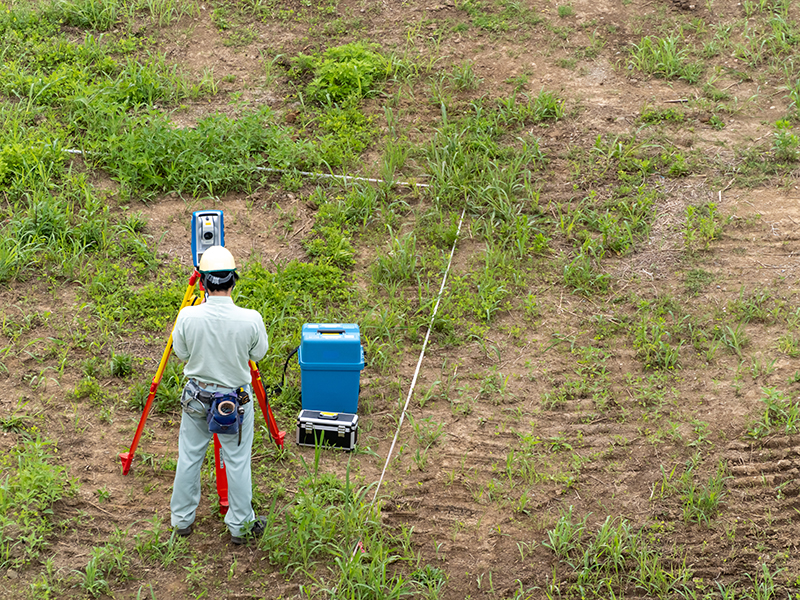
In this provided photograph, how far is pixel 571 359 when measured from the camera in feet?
21.5

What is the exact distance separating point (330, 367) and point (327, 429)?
42 centimetres

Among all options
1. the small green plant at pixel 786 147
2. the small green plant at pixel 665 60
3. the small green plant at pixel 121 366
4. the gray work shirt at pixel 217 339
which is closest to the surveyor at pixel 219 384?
the gray work shirt at pixel 217 339

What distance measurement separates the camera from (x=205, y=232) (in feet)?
16.9

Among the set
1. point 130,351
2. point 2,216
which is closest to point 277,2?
point 2,216

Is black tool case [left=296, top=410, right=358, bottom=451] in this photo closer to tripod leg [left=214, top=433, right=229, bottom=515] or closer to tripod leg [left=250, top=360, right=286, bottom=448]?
tripod leg [left=250, top=360, right=286, bottom=448]

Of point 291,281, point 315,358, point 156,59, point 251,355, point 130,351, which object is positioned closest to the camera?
point 251,355

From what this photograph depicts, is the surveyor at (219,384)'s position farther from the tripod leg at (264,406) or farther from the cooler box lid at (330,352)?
the cooler box lid at (330,352)

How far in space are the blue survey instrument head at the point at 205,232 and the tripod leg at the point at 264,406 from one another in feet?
2.49

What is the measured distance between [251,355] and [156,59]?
560 centimetres

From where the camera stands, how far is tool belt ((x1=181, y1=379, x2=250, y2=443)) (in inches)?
187

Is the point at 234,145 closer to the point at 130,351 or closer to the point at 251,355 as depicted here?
the point at 130,351

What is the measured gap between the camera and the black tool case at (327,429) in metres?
5.78

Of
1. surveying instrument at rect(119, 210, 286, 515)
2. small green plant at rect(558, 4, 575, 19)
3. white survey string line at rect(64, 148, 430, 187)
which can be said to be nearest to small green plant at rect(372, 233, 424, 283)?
white survey string line at rect(64, 148, 430, 187)

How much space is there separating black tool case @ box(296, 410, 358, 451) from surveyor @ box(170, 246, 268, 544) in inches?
32.2
